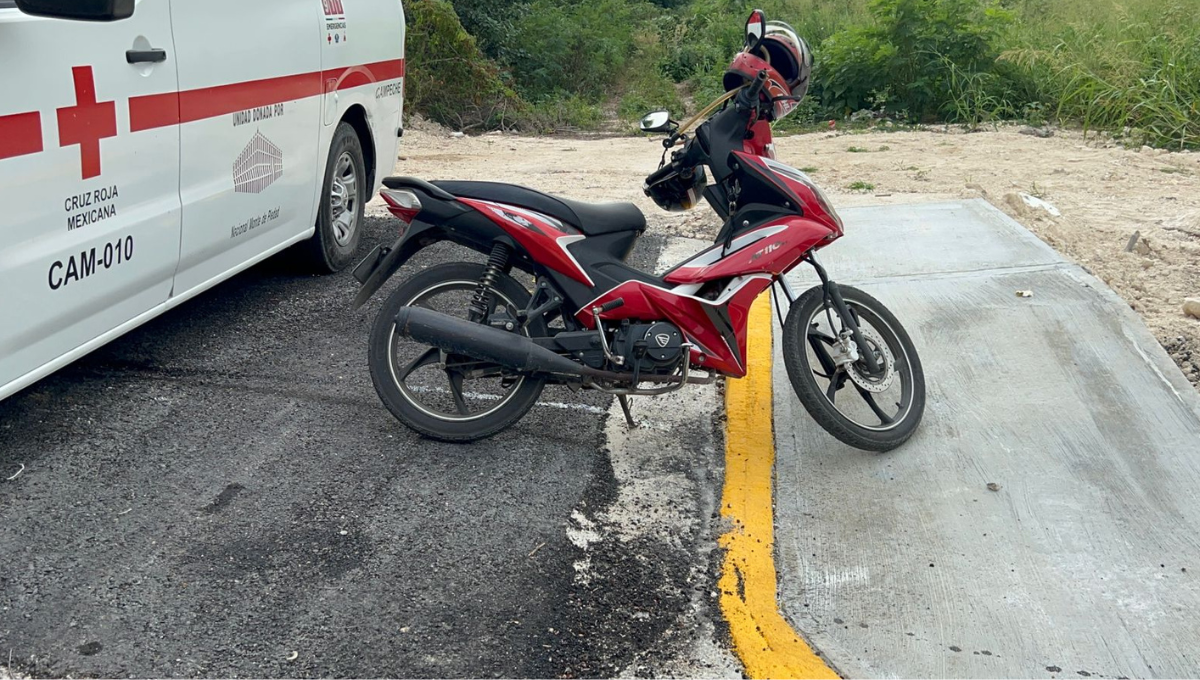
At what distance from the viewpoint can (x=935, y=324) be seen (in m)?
5.45

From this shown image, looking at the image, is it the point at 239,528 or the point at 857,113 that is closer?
the point at 239,528

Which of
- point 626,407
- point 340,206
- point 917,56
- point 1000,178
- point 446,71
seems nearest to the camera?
A: point 626,407

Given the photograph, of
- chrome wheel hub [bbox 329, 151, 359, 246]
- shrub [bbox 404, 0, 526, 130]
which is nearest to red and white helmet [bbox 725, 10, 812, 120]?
chrome wheel hub [bbox 329, 151, 359, 246]

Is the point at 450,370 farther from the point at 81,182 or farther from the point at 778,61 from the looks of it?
the point at 778,61

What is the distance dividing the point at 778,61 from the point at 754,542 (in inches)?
75.2

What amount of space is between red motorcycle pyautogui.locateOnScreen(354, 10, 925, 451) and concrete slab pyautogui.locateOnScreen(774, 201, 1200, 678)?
12.4 inches

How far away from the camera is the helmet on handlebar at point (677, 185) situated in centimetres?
451

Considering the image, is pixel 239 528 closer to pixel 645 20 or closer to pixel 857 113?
pixel 857 113

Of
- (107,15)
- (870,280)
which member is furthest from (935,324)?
(107,15)

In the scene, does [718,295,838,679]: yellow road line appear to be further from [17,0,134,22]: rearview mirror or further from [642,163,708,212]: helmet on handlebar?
[17,0,134,22]: rearview mirror

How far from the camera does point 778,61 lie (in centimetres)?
443

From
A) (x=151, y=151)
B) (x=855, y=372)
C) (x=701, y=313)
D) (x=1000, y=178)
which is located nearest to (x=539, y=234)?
(x=701, y=313)

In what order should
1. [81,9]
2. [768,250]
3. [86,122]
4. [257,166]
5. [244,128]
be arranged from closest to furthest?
1. [81,9]
2. [86,122]
3. [768,250]
4. [244,128]
5. [257,166]

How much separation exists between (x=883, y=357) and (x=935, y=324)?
110cm
